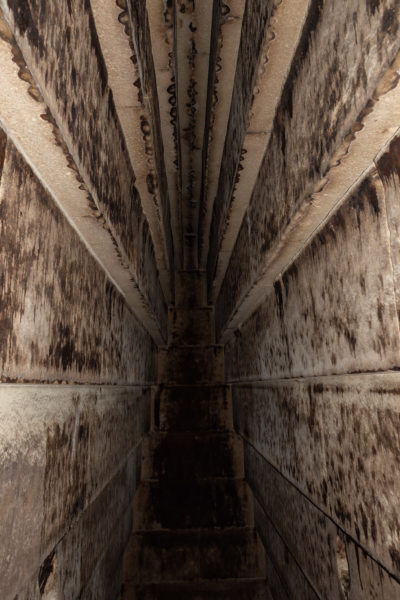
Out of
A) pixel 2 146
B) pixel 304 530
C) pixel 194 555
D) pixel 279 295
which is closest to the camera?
pixel 2 146

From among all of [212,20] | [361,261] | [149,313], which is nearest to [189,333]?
[149,313]

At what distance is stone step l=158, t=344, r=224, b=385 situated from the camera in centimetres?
568

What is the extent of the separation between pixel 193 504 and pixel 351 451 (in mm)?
3757

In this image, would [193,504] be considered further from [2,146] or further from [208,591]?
[2,146]

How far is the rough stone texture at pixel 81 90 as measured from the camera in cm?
93

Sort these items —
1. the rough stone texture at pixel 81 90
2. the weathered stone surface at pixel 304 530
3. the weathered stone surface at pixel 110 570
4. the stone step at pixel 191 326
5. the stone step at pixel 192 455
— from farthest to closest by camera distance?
1. the stone step at pixel 191 326
2. the stone step at pixel 192 455
3. the weathered stone surface at pixel 110 570
4. the weathered stone surface at pixel 304 530
5. the rough stone texture at pixel 81 90

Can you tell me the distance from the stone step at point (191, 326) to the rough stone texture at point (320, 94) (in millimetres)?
3732

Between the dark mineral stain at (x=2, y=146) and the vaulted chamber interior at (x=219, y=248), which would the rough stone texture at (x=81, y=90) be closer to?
the vaulted chamber interior at (x=219, y=248)

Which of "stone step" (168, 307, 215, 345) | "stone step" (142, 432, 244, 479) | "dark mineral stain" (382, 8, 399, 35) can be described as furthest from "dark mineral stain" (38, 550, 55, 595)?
"stone step" (168, 307, 215, 345)

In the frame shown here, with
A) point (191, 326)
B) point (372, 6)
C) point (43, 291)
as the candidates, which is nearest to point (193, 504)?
point (191, 326)

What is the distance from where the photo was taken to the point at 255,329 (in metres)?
3.60

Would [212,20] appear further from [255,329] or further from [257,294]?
[255,329]

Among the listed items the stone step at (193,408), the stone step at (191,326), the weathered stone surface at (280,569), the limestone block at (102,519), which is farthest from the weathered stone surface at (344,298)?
the stone step at (191,326)

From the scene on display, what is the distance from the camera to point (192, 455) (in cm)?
513
